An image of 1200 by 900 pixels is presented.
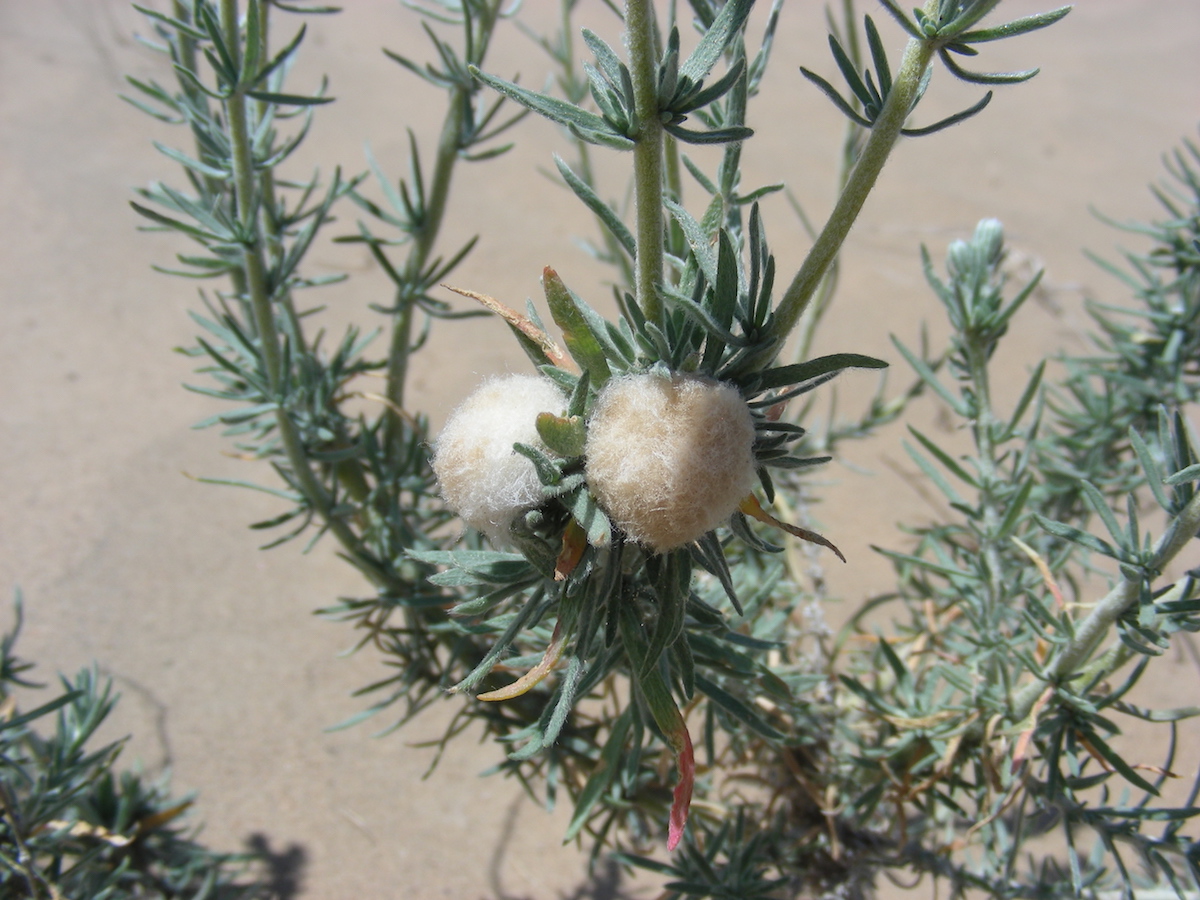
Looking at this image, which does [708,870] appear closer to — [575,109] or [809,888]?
[809,888]

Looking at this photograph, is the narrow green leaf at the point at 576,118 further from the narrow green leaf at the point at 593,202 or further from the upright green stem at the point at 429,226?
the upright green stem at the point at 429,226

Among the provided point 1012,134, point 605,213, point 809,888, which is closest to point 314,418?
point 605,213

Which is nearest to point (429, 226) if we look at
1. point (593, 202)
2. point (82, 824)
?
point (593, 202)

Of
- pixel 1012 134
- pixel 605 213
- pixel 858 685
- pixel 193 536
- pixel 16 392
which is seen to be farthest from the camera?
pixel 1012 134

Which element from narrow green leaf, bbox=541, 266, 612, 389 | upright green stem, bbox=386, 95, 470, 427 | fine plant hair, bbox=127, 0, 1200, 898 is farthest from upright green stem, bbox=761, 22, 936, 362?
upright green stem, bbox=386, 95, 470, 427

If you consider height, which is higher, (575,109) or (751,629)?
(575,109)

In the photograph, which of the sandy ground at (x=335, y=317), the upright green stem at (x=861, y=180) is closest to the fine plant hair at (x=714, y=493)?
the upright green stem at (x=861, y=180)

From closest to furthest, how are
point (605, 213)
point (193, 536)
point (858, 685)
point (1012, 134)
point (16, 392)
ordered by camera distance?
1. point (605, 213)
2. point (858, 685)
3. point (193, 536)
4. point (16, 392)
5. point (1012, 134)

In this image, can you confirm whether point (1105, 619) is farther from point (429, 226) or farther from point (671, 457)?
point (429, 226)
